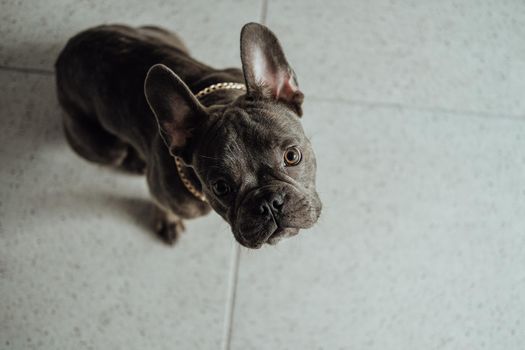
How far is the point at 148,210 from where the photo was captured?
289 centimetres

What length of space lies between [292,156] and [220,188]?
0.31m

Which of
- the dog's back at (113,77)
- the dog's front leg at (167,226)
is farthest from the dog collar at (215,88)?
the dog's front leg at (167,226)

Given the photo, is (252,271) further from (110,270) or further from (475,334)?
(475,334)

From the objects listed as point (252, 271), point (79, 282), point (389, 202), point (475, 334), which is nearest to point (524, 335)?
point (475, 334)

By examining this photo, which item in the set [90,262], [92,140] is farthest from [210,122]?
[90,262]

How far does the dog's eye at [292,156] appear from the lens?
1896 mm

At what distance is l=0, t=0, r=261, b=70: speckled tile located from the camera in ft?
9.91

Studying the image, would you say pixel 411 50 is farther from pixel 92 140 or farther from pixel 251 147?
pixel 92 140

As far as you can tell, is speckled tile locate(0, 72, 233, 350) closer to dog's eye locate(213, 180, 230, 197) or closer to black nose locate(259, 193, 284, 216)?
dog's eye locate(213, 180, 230, 197)

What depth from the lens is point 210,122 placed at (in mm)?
1960

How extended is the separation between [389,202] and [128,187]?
1.57 metres

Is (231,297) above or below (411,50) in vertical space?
below

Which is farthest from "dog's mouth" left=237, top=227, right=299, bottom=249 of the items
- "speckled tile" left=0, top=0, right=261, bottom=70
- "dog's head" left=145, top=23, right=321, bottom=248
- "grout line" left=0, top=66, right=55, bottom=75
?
"grout line" left=0, top=66, right=55, bottom=75

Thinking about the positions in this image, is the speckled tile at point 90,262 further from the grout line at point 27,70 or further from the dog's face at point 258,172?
the dog's face at point 258,172
